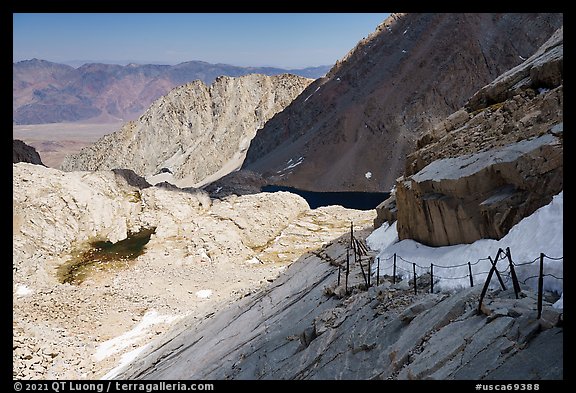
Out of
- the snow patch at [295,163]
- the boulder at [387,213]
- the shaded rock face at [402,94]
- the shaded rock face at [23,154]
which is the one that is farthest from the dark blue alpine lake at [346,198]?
the boulder at [387,213]

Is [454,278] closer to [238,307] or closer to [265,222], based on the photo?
[238,307]

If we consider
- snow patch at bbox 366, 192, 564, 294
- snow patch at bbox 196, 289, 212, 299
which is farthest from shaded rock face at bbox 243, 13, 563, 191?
snow patch at bbox 366, 192, 564, 294

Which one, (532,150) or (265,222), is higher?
(532,150)

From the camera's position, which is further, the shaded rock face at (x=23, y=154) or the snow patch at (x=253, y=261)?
the shaded rock face at (x=23, y=154)

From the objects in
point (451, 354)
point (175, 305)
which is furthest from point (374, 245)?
point (175, 305)

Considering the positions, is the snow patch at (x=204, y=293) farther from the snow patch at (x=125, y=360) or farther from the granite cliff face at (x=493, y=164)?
the granite cliff face at (x=493, y=164)
